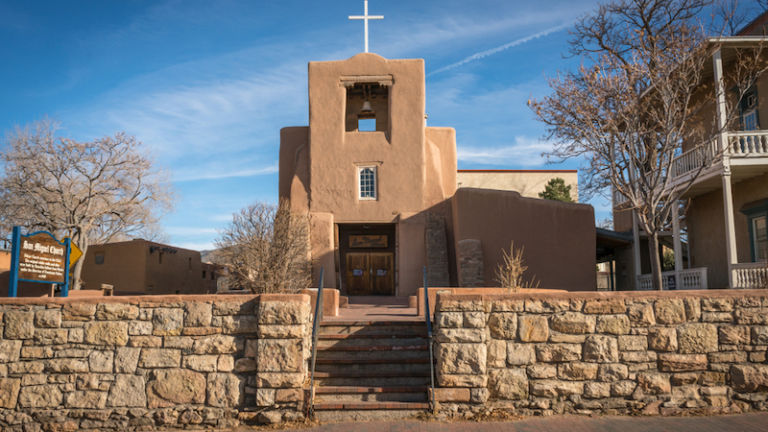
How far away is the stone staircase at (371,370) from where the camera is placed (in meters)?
7.12

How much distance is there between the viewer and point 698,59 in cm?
1376

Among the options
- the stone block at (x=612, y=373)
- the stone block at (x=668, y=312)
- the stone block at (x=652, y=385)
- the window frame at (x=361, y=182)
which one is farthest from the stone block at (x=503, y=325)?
the window frame at (x=361, y=182)

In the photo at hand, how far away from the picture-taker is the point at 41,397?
7.29 m

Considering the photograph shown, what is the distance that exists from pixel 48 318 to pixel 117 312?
2.93 ft

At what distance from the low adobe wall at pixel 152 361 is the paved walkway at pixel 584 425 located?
30.8 inches

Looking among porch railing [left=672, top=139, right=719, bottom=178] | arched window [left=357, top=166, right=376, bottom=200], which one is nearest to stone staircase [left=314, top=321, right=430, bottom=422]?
porch railing [left=672, top=139, right=719, bottom=178]

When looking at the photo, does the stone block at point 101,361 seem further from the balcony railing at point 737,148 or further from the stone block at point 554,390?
the balcony railing at point 737,148

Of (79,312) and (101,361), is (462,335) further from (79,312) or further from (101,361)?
(79,312)

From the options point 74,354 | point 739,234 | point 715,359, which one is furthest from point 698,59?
point 74,354

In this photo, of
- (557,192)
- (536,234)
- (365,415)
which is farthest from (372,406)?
(557,192)

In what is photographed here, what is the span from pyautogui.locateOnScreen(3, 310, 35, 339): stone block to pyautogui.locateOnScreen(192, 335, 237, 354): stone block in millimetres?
2107

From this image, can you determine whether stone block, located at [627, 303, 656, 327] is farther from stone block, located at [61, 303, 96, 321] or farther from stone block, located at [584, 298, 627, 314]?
stone block, located at [61, 303, 96, 321]

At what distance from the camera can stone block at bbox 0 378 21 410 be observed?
729 cm

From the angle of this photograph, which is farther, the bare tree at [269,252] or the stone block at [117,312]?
the bare tree at [269,252]
